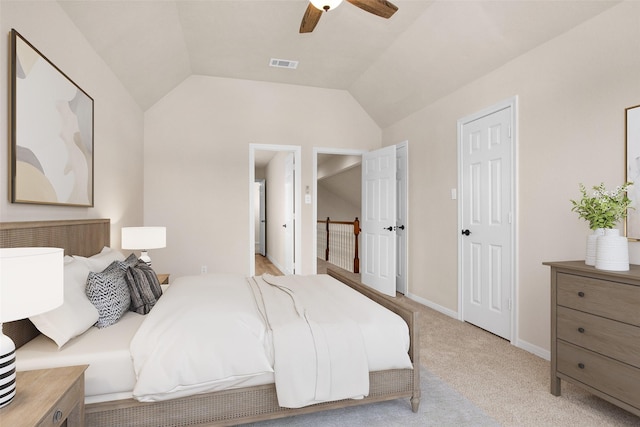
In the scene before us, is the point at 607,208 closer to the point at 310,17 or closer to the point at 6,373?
the point at 310,17

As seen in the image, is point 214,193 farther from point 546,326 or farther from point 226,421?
point 546,326

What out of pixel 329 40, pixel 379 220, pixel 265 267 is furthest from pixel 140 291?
pixel 265 267

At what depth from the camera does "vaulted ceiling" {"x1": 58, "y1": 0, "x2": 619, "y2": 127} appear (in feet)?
8.56

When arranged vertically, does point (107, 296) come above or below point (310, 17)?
below

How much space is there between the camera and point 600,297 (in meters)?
1.88

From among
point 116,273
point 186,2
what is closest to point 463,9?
point 186,2

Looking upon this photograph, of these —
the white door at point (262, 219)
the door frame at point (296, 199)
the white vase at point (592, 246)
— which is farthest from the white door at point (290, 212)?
the white vase at point (592, 246)

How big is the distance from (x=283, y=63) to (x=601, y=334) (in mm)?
3920

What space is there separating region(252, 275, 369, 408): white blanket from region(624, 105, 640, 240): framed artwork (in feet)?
6.05

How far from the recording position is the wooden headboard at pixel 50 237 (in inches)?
62.9

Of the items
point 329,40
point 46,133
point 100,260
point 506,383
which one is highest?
point 329,40

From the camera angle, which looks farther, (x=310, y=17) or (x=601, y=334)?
(x=310, y=17)

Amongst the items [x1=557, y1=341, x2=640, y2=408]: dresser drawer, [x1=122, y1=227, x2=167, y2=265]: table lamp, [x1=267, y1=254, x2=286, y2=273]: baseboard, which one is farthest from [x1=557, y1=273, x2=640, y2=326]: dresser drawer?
[x1=267, y1=254, x2=286, y2=273]: baseboard

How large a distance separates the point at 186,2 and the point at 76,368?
9.44ft
